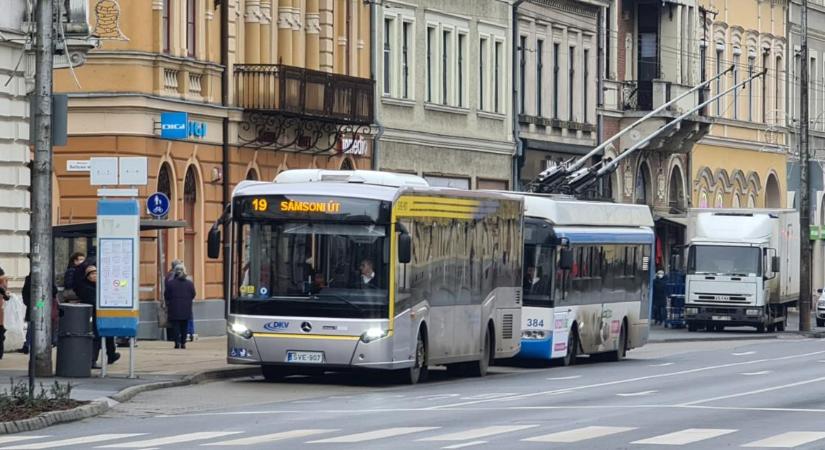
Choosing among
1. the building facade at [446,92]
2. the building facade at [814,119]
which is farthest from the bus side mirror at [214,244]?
the building facade at [814,119]

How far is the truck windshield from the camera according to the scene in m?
60.1

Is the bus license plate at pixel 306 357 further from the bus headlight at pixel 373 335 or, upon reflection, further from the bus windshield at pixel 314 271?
the bus headlight at pixel 373 335

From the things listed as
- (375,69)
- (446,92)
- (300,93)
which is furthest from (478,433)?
(446,92)

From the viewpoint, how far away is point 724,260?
60281 millimetres

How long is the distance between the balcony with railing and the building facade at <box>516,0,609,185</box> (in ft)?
44.6

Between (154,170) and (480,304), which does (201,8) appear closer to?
(154,170)

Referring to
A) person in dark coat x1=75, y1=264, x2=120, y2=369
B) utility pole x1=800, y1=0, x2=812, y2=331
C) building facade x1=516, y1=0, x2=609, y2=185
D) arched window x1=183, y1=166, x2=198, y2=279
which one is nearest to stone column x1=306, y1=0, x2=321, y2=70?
arched window x1=183, y1=166, x2=198, y2=279

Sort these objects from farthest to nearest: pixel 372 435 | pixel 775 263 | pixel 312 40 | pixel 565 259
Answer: pixel 775 263 → pixel 312 40 → pixel 565 259 → pixel 372 435

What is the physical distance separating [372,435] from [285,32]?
2831 cm

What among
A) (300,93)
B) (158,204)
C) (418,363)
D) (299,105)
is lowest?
(418,363)

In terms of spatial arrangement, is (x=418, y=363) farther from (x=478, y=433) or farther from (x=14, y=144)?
(x=478, y=433)

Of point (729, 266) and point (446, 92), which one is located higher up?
point (446, 92)

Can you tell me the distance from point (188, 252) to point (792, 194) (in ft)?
153

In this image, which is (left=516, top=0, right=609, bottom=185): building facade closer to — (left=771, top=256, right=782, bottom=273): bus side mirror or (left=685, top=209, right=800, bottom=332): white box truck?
(left=685, top=209, right=800, bottom=332): white box truck
